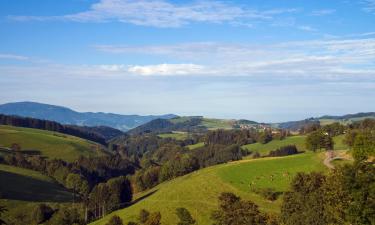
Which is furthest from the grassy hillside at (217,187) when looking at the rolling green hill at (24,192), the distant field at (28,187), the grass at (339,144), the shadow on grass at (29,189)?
the distant field at (28,187)

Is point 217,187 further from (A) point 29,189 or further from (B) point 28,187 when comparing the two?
(B) point 28,187

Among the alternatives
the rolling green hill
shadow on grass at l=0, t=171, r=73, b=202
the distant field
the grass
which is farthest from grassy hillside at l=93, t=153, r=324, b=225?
the distant field

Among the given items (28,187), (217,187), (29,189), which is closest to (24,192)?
(29,189)

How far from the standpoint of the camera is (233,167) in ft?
466

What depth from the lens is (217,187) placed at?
407ft

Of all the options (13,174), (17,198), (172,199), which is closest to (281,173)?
(172,199)

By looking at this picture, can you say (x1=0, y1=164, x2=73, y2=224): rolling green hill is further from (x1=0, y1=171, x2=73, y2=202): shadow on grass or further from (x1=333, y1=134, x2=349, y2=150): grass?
(x1=333, y1=134, x2=349, y2=150): grass

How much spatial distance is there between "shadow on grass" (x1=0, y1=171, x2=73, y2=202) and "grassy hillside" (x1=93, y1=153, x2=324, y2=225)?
122ft

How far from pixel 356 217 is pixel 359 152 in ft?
176

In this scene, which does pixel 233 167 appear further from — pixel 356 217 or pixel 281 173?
pixel 356 217

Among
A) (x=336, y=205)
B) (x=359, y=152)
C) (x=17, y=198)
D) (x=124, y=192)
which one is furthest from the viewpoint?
(x=124, y=192)

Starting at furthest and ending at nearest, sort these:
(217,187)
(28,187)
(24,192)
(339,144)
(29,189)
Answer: (339,144) < (28,187) < (29,189) < (24,192) < (217,187)

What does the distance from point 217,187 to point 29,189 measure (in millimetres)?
65570

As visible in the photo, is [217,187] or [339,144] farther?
[339,144]
